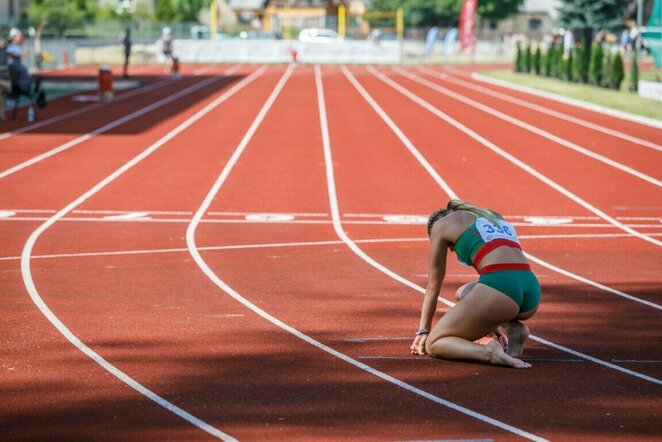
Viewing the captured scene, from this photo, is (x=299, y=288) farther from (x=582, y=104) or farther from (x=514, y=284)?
(x=582, y=104)

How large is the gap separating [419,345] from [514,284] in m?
0.75

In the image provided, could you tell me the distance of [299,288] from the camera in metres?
10.3

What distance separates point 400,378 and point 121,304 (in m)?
3.17

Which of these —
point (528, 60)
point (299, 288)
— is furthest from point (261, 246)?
point (528, 60)

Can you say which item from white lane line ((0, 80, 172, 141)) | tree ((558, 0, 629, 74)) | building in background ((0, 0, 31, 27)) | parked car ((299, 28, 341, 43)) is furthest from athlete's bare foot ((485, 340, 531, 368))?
parked car ((299, 28, 341, 43))

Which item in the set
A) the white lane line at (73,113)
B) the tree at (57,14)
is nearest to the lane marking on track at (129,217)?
the white lane line at (73,113)

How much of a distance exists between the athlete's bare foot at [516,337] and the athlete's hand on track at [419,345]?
0.52m

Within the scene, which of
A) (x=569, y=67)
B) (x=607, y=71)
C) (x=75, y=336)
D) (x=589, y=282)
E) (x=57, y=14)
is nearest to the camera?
(x=75, y=336)

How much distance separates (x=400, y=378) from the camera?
709 cm

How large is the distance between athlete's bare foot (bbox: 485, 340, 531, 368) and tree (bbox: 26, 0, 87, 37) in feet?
225

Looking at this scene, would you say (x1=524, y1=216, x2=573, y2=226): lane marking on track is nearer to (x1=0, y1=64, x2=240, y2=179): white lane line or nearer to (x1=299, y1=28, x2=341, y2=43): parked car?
(x1=0, y1=64, x2=240, y2=179): white lane line

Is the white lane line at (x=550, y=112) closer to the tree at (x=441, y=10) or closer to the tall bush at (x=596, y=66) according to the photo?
the tall bush at (x=596, y=66)

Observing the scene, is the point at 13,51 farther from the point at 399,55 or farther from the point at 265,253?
the point at 399,55

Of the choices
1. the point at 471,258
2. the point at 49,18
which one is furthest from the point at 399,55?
the point at 471,258
